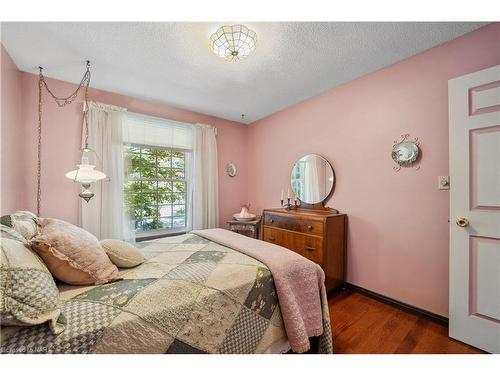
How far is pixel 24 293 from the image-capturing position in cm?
79

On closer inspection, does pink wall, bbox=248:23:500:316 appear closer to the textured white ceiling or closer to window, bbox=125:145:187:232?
the textured white ceiling

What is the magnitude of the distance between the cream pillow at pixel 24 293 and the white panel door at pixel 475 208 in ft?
8.04

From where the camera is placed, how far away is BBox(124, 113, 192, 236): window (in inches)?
115

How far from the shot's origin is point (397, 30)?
165cm

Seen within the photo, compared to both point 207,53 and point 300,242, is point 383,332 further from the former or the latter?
point 207,53

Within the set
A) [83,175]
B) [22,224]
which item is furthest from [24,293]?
[83,175]

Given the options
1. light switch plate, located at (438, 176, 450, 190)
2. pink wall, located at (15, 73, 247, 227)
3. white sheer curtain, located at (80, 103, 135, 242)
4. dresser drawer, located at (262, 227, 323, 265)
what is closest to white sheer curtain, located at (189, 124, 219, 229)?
pink wall, located at (15, 73, 247, 227)

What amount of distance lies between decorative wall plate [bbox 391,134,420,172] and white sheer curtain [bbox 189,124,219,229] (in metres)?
2.49

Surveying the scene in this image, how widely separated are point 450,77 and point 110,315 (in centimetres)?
286

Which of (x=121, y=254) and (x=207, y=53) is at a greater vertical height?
(x=207, y=53)

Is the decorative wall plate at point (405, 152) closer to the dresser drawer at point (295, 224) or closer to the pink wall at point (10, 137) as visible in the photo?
the dresser drawer at point (295, 224)

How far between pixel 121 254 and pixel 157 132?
218 cm

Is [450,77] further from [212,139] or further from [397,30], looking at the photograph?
[212,139]
